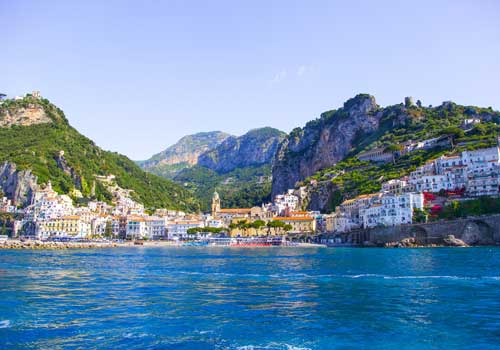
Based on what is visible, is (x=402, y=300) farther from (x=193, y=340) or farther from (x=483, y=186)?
(x=483, y=186)

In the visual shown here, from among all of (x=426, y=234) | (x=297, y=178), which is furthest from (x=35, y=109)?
(x=426, y=234)

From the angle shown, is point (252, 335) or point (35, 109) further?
point (35, 109)

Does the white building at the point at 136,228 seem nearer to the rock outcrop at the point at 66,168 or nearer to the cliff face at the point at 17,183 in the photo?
the rock outcrop at the point at 66,168

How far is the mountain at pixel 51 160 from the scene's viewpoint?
11844cm

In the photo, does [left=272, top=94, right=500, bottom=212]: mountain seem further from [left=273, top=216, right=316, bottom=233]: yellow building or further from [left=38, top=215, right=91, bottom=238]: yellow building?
[left=38, top=215, right=91, bottom=238]: yellow building

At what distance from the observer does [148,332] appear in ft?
52.4

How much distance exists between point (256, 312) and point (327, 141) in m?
152

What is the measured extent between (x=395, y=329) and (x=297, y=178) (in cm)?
16135

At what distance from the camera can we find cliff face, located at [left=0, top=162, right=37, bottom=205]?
117m

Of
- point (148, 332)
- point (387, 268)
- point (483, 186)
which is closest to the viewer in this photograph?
point (148, 332)

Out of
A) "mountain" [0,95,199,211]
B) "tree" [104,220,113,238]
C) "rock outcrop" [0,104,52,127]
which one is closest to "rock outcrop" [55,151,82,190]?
"mountain" [0,95,199,211]

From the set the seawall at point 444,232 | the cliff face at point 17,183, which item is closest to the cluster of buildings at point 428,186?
the seawall at point 444,232

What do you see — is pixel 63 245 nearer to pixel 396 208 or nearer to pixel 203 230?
pixel 203 230

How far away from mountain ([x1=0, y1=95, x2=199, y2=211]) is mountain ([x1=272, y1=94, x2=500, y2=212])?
57543 millimetres
